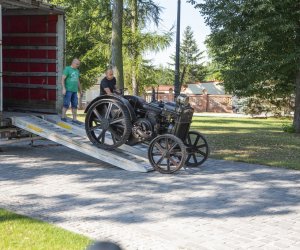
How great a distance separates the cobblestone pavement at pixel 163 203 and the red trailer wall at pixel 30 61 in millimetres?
2424

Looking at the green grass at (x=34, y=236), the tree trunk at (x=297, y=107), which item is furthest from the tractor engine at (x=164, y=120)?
the tree trunk at (x=297, y=107)

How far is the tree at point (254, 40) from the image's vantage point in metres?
16.4

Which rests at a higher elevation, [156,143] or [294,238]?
[156,143]

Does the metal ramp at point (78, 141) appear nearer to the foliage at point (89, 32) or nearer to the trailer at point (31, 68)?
the trailer at point (31, 68)

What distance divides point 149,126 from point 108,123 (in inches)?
33.7

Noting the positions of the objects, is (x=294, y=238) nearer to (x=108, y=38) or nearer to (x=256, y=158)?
(x=256, y=158)

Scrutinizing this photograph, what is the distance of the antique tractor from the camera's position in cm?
857

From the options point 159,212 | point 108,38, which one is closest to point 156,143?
point 159,212

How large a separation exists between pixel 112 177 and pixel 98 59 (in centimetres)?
2025

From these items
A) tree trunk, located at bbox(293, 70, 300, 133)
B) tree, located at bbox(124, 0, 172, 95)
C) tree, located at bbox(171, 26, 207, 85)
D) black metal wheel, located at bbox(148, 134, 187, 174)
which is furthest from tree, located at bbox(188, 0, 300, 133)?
tree, located at bbox(171, 26, 207, 85)

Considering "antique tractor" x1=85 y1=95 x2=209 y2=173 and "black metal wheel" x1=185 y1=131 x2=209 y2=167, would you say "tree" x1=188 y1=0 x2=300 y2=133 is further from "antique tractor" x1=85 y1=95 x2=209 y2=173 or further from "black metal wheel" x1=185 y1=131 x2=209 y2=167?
"antique tractor" x1=85 y1=95 x2=209 y2=173

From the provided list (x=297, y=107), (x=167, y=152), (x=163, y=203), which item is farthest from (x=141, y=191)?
(x=297, y=107)

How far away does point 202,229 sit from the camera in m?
5.27

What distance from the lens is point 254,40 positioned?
16.5 metres
